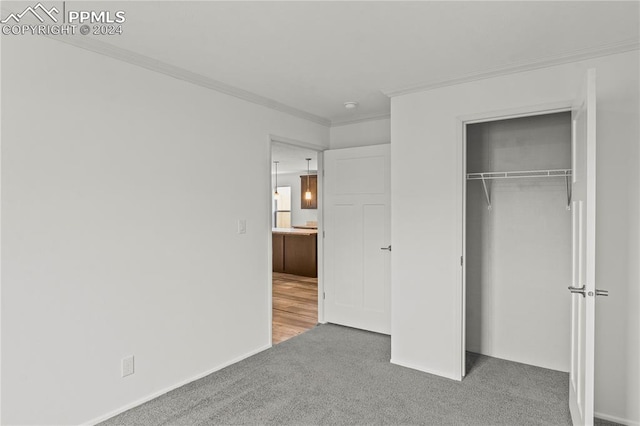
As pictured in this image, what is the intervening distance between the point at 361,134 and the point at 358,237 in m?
1.14

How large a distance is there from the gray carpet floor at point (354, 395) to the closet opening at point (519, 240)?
7.7 inches

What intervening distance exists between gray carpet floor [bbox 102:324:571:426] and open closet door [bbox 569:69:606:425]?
16.9 inches

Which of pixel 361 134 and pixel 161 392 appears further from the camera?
pixel 361 134

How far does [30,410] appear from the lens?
213cm

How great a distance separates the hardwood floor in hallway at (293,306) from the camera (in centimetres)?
431

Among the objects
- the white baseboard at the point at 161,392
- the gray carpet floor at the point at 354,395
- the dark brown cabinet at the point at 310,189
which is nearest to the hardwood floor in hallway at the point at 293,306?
the white baseboard at the point at 161,392

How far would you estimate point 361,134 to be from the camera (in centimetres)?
439

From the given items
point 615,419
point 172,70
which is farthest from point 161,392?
point 615,419

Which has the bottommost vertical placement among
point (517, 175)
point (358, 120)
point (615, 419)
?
point (615, 419)

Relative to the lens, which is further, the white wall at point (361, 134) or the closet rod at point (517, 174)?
the white wall at point (361, 134)

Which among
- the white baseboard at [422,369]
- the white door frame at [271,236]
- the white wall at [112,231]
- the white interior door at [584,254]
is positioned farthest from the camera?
the white door frame at [271,236]

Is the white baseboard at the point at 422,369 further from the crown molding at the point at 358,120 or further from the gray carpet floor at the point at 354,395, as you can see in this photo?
the crown molding at the point at 358,120

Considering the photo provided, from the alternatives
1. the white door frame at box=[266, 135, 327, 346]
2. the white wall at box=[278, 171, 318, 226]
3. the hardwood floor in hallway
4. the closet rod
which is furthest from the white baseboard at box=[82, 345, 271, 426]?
the white wall at box=[278, 171, 318, 226]

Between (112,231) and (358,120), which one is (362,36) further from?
(358,120)
